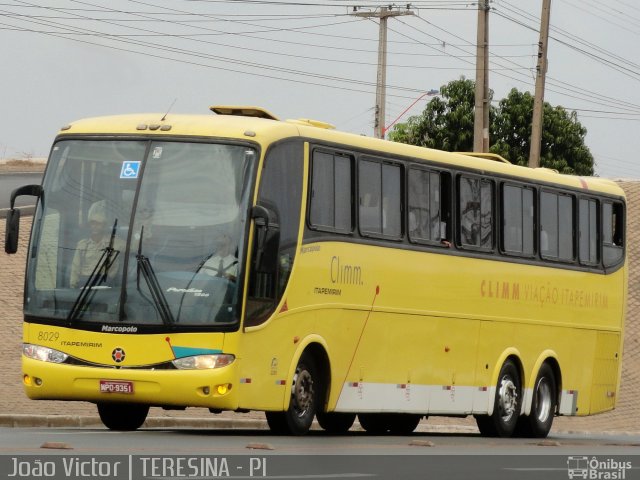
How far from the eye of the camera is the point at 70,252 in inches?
722

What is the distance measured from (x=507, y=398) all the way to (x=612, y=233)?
4072 mm

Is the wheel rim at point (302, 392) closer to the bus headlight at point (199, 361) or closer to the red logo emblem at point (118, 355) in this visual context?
the bus headlight at point (199, 361)

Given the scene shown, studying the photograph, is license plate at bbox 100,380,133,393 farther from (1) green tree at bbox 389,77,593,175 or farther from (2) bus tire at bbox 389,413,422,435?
(1) green tree at bbox 389,77,593,175

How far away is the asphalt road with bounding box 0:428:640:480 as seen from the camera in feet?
43.2

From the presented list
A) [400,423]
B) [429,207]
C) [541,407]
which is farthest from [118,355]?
[541,407]

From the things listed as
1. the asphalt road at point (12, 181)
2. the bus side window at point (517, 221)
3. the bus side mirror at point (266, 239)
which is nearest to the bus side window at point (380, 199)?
the bus side mirror at point (266, 239)

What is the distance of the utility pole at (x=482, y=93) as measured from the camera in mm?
37938

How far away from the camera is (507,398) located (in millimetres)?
24297

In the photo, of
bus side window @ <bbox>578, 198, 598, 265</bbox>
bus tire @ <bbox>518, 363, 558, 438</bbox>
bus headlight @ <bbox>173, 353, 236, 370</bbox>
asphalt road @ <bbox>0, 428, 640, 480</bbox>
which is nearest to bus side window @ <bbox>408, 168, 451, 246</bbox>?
asphalt road @ <bbox>0, 428, 640, 480</bbox>

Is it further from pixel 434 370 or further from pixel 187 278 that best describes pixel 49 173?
pixel 434 370

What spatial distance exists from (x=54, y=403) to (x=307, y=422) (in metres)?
→ 8.28

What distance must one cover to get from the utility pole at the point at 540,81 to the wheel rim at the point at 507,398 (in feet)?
59.9

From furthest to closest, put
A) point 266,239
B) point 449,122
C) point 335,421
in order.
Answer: point 449,122
point 335,421
point 266,239
